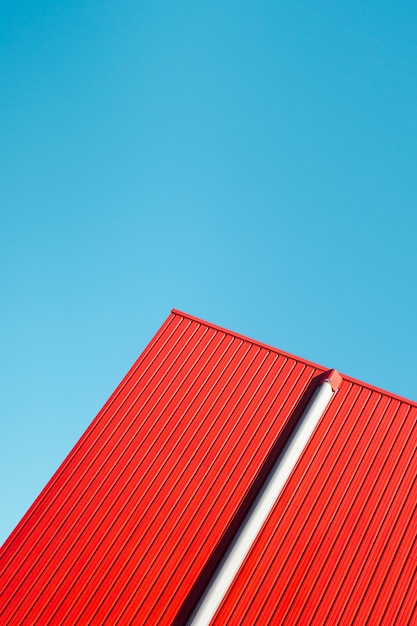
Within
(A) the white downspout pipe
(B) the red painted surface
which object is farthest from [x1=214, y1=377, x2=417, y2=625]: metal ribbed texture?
(A) the white downspout pipe

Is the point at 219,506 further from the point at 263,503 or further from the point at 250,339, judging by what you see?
the point at 250,339

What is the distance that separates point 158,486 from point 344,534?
398 cm

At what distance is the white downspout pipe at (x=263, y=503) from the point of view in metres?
11.3

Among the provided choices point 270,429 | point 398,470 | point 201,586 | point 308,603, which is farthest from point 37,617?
point 398,470

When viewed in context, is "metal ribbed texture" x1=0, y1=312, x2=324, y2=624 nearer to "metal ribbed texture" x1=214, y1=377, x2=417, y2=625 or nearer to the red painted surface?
the red painted surface

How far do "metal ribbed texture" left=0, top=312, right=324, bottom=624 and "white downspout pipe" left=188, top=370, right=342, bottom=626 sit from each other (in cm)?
34

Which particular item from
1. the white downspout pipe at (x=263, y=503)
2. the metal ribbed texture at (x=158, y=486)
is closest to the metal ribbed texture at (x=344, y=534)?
the white downspout pipe at (x=263, y=503)

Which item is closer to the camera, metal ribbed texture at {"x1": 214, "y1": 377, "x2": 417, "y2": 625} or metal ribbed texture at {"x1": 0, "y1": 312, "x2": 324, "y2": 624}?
metal ribbed texture at {"x1": 214, "y1": 377, "x2": 417, "y2": 625}

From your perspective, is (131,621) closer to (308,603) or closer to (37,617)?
(37,617)

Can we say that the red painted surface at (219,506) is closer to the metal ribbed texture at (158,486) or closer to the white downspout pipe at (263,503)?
the metal ribbed texture at (158,486)

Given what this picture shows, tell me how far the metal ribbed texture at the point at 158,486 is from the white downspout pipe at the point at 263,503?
337 millimetres

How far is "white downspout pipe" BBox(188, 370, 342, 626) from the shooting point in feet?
37.1

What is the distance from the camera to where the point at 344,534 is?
12.3 m

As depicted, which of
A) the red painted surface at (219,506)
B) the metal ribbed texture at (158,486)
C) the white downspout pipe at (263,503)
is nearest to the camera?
the white downspout pipe at (263,503)
